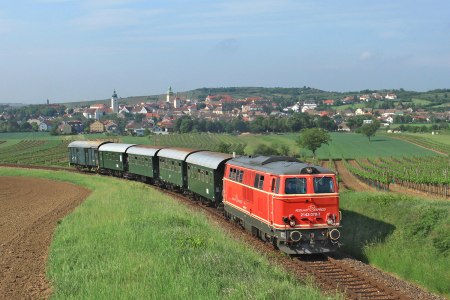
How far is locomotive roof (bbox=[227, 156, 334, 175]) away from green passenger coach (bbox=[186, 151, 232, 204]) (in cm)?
438

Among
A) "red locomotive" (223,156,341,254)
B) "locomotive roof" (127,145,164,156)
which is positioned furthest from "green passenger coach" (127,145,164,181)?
"red locomotive" (223,156,341,254)

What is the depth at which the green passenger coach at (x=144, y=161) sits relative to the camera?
46281 mm

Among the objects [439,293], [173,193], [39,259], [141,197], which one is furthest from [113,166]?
[439,293]

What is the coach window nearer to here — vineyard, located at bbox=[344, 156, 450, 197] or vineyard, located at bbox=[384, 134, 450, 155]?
vineyard, located at bbox=[344, 156, 450, 197]

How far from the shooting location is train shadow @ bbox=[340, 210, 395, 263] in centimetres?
2195

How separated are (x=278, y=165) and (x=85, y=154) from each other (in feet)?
159

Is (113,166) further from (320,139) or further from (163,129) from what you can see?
(163,129)

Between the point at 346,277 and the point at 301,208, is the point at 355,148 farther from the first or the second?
the point at 346,277

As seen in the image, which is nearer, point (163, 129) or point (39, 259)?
point (39, 259)

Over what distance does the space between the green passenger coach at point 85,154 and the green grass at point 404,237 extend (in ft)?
135

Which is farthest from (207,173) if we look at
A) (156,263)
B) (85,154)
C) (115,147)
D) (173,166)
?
(85,154)

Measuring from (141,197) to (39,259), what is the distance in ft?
43.3

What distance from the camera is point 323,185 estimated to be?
19984 millimetres

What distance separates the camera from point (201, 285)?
11.3 meters
